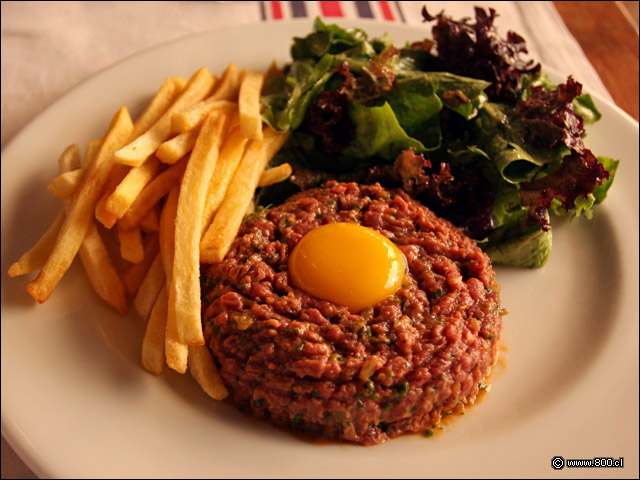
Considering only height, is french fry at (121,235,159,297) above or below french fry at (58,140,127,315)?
A: below

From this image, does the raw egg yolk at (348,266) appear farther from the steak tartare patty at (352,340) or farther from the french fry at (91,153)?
the french fry at (91,153)

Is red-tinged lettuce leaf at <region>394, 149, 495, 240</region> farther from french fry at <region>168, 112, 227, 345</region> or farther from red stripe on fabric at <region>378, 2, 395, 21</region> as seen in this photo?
red stripe on fabric at <region>378, 2, 395, 21</region>

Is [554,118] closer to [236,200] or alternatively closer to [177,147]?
[236,200]

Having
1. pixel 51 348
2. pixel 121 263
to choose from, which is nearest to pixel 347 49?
pixel 121 263

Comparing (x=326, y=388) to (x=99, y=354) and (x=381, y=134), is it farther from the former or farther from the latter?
(x=381, y=134)

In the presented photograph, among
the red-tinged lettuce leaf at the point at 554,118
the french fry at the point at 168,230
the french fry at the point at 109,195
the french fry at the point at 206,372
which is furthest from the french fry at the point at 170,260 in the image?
the red-tinged lettuce leaf at the point at 554,118

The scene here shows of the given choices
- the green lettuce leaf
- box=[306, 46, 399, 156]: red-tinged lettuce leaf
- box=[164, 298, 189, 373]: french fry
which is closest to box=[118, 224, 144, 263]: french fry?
box=[164, 298, 189, 373]: french fry
